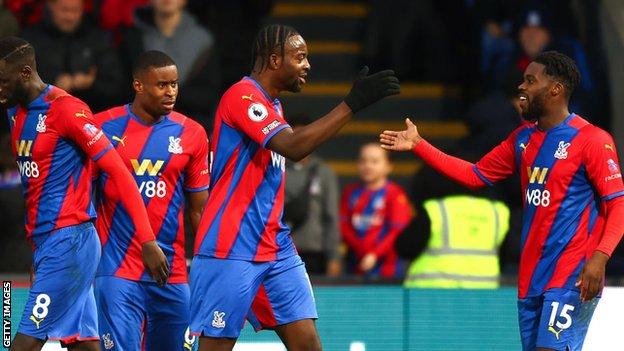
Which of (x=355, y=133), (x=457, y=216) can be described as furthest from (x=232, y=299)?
(x=355, y=133)

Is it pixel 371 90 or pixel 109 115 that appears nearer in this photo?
pixel 371 90

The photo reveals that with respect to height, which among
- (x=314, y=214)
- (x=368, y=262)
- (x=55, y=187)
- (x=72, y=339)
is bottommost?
(x=368, y=262)

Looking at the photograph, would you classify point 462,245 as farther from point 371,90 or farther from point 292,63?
point 371,90

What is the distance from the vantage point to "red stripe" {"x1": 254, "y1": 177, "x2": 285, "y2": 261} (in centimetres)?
801

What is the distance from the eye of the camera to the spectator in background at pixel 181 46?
40.4 feet

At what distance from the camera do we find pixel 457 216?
33.0 feet

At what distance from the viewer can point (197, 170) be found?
28.9 ft

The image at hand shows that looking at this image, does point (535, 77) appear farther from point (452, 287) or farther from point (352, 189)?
Result: point (352, 189)

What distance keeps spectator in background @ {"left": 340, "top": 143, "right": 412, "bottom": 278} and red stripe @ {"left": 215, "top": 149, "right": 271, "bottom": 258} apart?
380 centimetres

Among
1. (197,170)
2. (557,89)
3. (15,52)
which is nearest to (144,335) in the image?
(197,170)

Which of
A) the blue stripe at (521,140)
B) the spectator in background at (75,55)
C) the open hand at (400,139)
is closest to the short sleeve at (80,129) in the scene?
the open hand at (400,139)

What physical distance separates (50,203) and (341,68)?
744cm

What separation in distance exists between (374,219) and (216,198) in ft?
13.0

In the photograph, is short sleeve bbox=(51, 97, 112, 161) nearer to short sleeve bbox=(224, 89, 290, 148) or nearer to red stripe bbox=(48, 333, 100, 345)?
short sleeve bbox=(224, 89, 290, 148)
